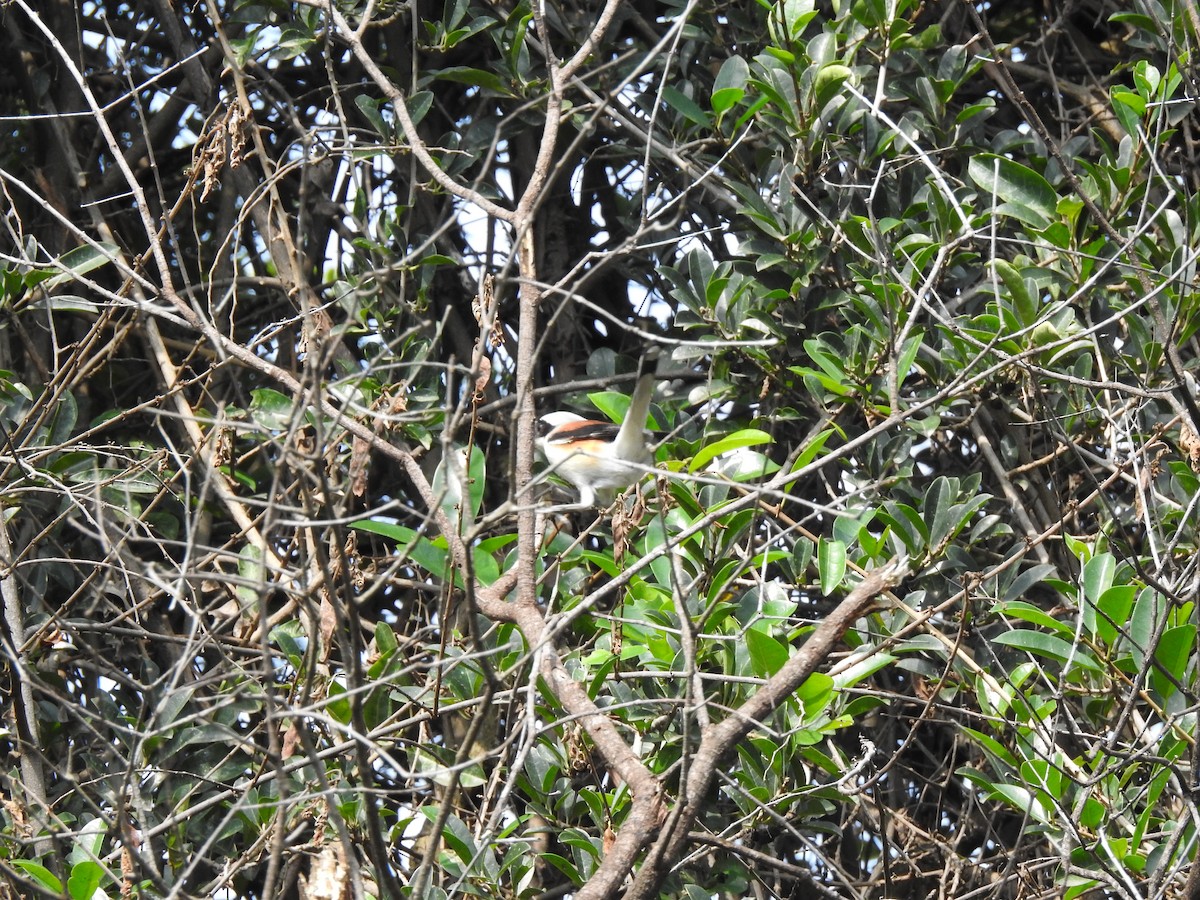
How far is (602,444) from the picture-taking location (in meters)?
4.19

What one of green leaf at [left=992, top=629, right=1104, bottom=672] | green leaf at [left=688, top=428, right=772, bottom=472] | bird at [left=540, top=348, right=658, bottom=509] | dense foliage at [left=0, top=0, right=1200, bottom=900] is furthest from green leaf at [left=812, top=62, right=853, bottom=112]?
green leaf at [left=992, top=629, right=1104, bottom=672]

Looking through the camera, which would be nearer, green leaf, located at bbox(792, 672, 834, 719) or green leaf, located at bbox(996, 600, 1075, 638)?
green leaf, located at bbox(792, 672, 834, 719)

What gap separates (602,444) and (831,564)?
1200 mm

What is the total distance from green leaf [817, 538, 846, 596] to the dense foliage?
1 centimetres

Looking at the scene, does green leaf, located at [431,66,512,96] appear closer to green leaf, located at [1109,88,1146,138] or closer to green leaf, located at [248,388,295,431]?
Result: green leaf, located at [248,388,295,431]

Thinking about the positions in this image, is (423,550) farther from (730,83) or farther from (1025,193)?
(1025,193)

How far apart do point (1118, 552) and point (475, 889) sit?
79.7 inches

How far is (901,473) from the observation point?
355 cm

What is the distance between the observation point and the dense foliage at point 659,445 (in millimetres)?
2857

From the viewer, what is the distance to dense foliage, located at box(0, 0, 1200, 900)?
2857 mm

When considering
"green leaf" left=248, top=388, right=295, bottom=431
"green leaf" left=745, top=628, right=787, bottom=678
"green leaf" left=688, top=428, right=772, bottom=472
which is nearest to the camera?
"green leaf" left=745, top=628, right=787, bottom=678

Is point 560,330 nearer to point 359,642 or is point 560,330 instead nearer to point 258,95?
point 258,95

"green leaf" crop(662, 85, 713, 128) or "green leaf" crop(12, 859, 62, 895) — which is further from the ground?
"green leaf" crop(662, 85, 713, 128)

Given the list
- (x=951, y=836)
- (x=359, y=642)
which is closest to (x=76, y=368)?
(x=359, y=642)
